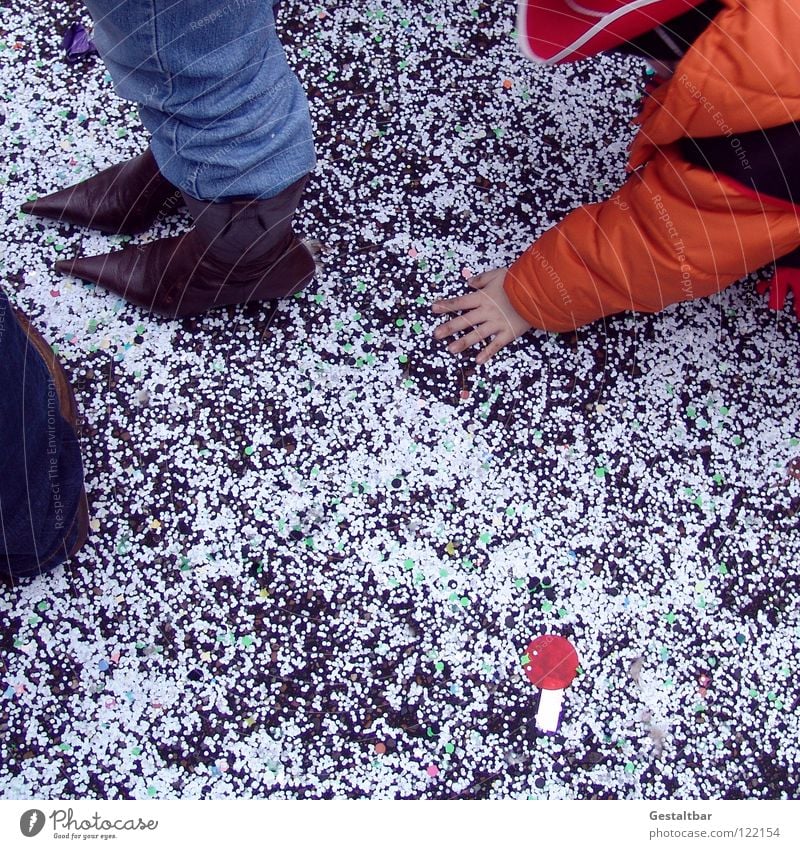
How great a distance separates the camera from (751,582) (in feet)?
2.46

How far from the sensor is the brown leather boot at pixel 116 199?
29.7 inches

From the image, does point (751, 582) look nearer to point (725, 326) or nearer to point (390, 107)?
point (725, 326)

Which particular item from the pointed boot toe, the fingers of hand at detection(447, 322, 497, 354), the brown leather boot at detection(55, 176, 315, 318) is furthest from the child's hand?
the pointed boot toe

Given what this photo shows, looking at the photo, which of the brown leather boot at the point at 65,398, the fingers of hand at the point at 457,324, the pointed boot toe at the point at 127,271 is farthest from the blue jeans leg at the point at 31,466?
the fingers of hand at the point at 457,324

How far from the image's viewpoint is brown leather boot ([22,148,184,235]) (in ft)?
2.48

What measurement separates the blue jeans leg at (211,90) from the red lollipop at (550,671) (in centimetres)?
48

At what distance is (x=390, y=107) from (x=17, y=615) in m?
A: 0.66

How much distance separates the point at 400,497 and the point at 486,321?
0.67ft

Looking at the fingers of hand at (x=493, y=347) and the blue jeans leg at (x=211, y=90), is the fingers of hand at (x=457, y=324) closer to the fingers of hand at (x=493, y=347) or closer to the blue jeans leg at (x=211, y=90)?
the fingers of hand at (x=493, y=347)

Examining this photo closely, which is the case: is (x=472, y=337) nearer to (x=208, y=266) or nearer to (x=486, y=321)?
(x=486, y=321)

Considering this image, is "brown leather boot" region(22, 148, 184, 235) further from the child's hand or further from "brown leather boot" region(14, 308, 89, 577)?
the child's hand

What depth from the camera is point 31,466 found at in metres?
0.59

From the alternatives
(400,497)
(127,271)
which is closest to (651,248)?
(400,497)
